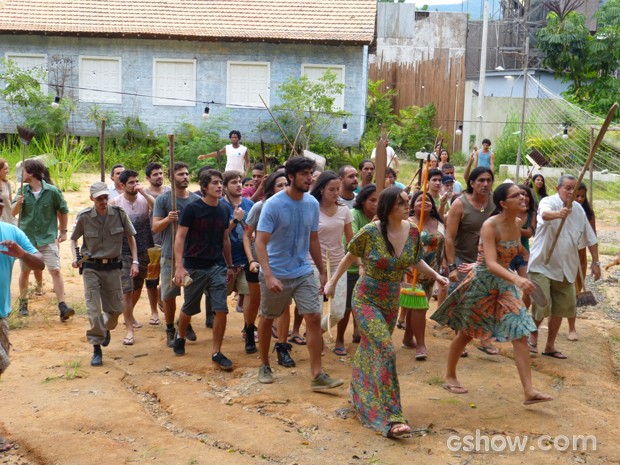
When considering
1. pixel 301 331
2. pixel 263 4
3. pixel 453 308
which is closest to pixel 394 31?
pixel 263 4

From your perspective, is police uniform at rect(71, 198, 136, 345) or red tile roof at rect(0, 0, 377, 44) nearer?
police uniform at rect(71, 198, 136, 345)

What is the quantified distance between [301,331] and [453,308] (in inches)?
108

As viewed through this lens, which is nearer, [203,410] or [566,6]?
[203,410]

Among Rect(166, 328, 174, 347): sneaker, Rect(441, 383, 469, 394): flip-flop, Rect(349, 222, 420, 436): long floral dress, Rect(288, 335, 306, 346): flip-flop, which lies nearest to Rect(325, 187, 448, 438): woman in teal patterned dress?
Rect(349, 222, 420, 436): long floral dress

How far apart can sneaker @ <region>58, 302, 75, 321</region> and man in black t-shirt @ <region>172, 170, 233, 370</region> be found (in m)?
2.22

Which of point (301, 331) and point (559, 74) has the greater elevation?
point (559, 74)

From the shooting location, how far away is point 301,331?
9.44 metres

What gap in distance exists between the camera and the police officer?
26.3 feet

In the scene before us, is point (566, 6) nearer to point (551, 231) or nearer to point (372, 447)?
point (551, 231)

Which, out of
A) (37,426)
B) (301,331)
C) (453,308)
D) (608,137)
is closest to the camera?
(37,426)

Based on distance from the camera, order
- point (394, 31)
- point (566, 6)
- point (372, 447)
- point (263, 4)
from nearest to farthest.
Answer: point (372, 447), point (263, 4), point (394, 31), point (566, 6)

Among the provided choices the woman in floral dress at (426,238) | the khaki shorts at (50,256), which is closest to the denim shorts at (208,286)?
the woman in floral dress at (426,238)

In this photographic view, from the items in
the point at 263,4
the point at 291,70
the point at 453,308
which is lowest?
the point at 453,308

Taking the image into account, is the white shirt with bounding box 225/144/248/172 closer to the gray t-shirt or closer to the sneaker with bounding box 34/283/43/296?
the sneaker with bounding box 34/283/43/296
